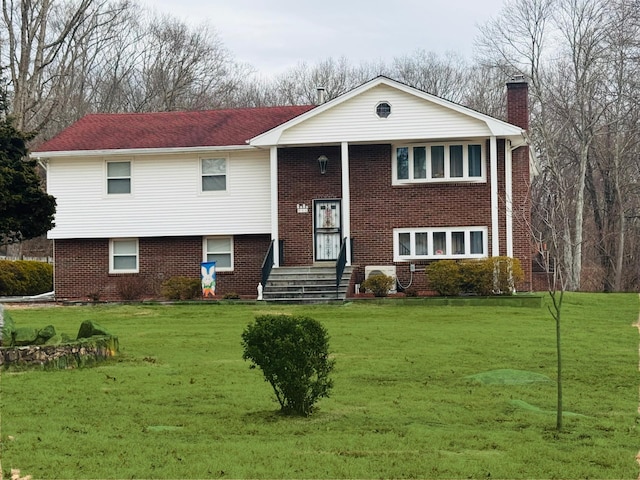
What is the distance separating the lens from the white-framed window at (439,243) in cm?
2908

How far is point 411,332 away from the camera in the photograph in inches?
784

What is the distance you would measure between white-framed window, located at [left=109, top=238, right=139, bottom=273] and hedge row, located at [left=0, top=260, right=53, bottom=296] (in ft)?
17.0

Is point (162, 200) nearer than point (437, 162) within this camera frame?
No

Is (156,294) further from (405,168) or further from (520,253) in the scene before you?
(520,253)

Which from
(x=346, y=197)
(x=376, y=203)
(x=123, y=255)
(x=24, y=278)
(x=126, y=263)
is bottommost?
(x=24, y=278)

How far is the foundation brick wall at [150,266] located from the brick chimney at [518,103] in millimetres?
8079

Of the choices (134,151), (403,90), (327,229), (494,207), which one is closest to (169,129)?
(134,151)

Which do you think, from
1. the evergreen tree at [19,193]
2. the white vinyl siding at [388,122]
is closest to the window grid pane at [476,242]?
the white vinyl siding at [388,122]

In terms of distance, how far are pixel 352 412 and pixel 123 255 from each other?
20464 mm

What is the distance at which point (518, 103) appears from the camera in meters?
30.7


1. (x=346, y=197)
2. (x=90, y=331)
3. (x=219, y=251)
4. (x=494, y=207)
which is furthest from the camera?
(x=219, y=251)

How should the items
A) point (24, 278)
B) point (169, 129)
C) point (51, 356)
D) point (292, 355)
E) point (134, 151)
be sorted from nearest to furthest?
point (292, 355) < point (51, 356) < point (134, 151) < point (169, 129) < point (24, 278)

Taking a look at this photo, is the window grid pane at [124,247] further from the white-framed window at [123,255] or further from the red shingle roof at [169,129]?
the red shingle roof at [169,129]

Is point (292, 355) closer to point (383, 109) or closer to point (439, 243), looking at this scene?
point (383, 109)
